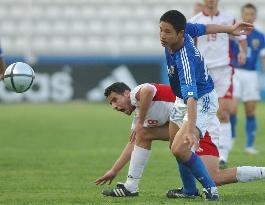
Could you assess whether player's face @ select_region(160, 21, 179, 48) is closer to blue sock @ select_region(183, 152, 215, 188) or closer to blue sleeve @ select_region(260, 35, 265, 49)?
blue sock @ select_region(183, 152, 215, 188)

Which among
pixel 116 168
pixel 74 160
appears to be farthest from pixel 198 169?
pixel 74 160

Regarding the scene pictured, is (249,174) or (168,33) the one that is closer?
(168,33)

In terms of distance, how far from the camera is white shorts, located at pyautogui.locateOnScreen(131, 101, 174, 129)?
341 inches

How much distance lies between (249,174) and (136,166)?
1.13 metres

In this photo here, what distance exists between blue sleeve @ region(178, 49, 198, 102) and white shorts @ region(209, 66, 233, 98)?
421cm

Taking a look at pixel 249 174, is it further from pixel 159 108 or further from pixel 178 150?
pixel 159 108

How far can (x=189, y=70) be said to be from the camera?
7.75 metres

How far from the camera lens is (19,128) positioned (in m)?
17.9

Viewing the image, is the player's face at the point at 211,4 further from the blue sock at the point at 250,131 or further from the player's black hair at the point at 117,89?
the player's black hair at the point at 117,89

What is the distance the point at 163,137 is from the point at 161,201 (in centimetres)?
86

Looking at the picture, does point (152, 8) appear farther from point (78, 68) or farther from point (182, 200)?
point (182, 200)

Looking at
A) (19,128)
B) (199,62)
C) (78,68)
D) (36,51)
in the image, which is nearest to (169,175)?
(199,62)

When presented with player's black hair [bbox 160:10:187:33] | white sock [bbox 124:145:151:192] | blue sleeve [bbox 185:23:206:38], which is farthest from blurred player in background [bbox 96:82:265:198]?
player's black hair [bbox 160:10:187:33]

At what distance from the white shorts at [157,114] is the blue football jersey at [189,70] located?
18.6 inches
